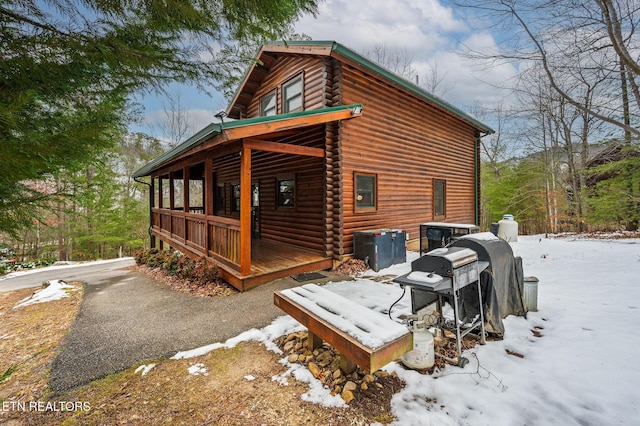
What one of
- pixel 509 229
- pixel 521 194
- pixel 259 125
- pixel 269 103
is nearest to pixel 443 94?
pixel 521 194

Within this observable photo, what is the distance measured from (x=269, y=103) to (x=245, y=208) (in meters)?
6.27

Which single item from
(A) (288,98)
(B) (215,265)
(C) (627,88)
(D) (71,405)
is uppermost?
(A) (288,98)

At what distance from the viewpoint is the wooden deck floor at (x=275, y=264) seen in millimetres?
5355

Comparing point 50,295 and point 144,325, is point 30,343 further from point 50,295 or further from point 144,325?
point 50,295

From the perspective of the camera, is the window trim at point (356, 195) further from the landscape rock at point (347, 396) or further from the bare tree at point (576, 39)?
the landscape rock at point (347, 396)

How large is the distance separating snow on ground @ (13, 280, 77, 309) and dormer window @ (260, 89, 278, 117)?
7634mm

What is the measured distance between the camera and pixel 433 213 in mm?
10234

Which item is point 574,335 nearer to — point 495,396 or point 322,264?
point 495,396

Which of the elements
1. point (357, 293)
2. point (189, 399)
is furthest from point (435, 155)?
A: point (189, 399)

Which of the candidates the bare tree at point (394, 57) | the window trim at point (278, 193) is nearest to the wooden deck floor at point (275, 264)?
the window trim at point (278, 193)

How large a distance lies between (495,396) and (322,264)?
4.68 metres

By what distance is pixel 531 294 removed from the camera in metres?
3.83

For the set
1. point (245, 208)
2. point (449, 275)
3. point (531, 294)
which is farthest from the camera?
point (245, 208)
